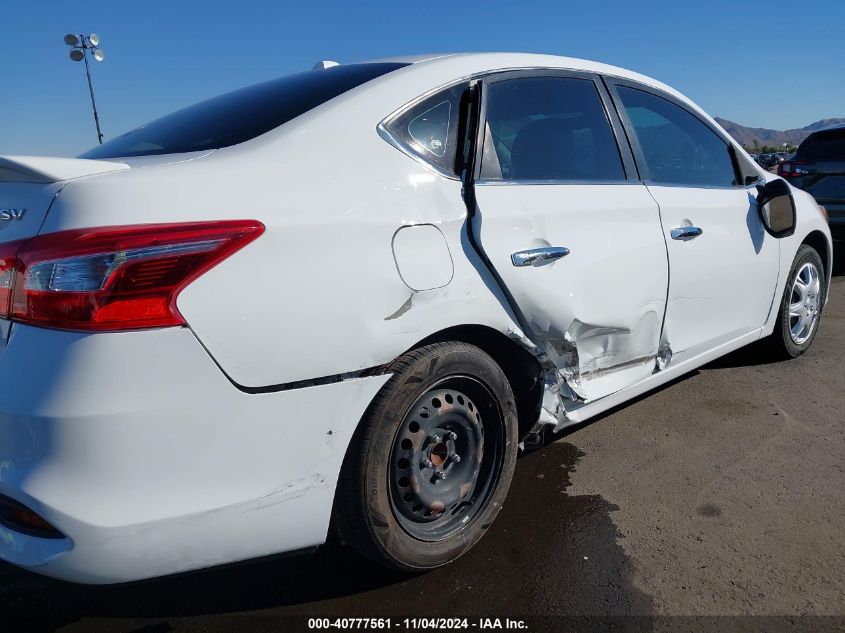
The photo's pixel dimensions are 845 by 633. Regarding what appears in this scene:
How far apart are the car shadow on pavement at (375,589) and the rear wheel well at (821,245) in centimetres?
288

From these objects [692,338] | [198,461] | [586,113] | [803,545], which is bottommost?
[803,545]

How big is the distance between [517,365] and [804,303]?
110 inches

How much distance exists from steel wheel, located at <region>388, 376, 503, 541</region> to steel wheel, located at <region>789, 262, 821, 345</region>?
2.77m

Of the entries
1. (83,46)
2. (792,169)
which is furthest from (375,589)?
(83,46)

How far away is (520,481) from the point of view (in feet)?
9.52

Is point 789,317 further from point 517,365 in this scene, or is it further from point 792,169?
point 792,169

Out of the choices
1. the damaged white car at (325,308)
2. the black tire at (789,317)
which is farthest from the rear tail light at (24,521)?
the black tire at (789,317)

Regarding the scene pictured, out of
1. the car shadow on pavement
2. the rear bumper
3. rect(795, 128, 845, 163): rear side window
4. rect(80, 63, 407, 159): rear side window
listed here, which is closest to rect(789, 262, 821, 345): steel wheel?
the car shadow on pavement

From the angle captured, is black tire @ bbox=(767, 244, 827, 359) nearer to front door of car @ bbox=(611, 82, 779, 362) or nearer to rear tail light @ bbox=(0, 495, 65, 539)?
front door of car @ bbox=(611, 82, 779, 362)

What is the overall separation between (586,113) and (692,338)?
1186 mm

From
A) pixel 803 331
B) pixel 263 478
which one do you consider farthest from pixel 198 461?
pixel 803 331

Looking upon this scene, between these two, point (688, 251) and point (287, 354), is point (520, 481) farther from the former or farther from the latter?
point (287, 354)

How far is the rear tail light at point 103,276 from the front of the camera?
155 cm

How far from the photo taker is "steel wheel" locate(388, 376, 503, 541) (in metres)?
2.12
